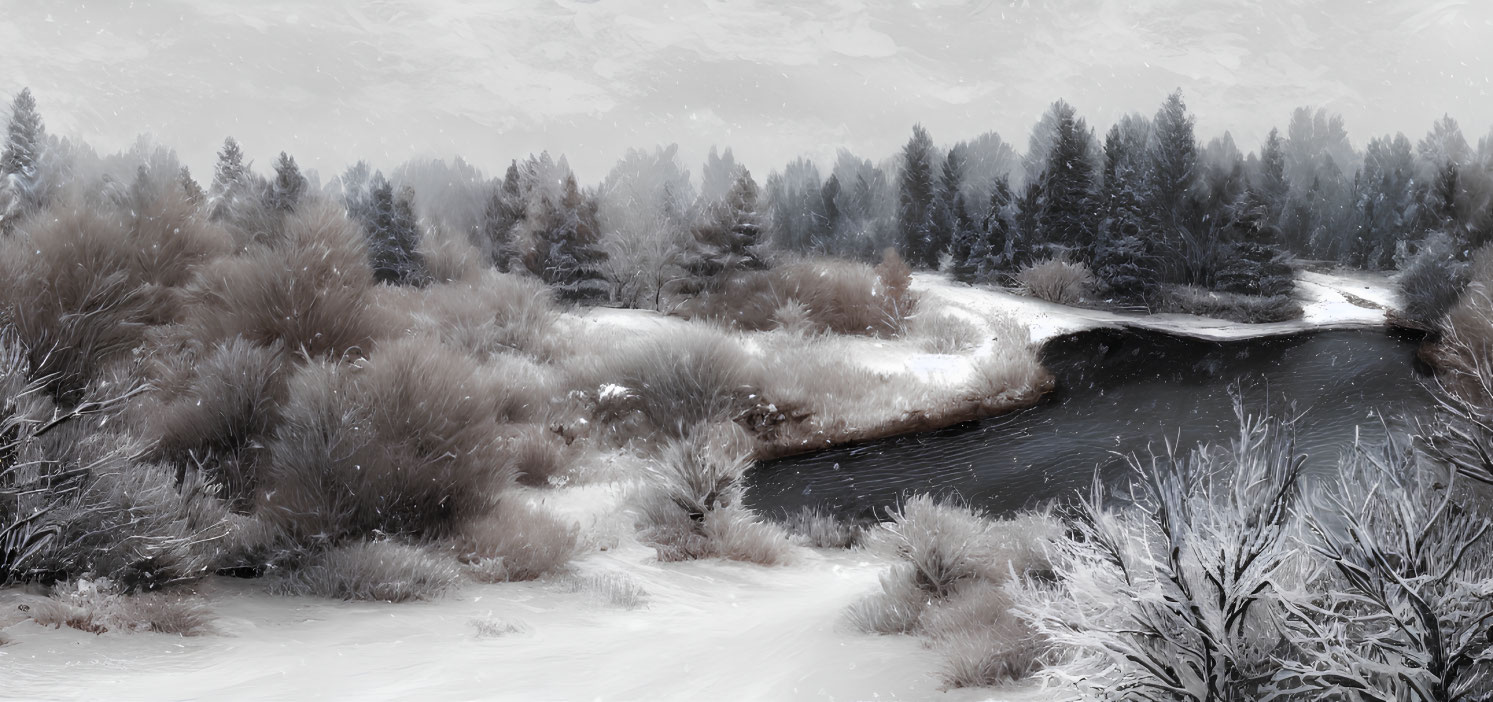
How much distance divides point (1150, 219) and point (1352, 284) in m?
4.00

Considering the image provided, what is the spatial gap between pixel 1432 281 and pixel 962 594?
10.2 metres

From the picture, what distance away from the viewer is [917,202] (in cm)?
2609

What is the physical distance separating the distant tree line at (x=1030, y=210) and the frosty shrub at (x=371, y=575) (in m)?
9.11

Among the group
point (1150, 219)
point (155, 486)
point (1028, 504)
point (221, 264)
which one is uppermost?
point (1150, 219)

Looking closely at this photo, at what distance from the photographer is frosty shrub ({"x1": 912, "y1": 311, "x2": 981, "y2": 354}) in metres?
14.9

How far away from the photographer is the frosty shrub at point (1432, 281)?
1035cm

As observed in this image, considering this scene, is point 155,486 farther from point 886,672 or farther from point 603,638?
point 886,672

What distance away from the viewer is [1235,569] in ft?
7.93

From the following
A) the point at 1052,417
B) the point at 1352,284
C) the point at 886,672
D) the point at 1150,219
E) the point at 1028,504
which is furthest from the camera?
the point at 1150,219

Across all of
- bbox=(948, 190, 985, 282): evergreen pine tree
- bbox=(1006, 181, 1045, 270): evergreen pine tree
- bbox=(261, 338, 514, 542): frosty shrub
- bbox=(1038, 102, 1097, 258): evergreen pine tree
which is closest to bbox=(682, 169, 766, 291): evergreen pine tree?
bbox=(948, 190, 985, 282): evergreen pine tree

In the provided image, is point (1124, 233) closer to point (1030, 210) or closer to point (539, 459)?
point (1030, 210)

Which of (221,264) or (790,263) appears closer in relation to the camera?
(221,264)

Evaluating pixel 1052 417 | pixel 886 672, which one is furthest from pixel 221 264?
pixel 1052 417

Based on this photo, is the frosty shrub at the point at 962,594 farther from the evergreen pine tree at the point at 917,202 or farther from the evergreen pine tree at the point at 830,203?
the evergreen pine tree at the point at 830,203
